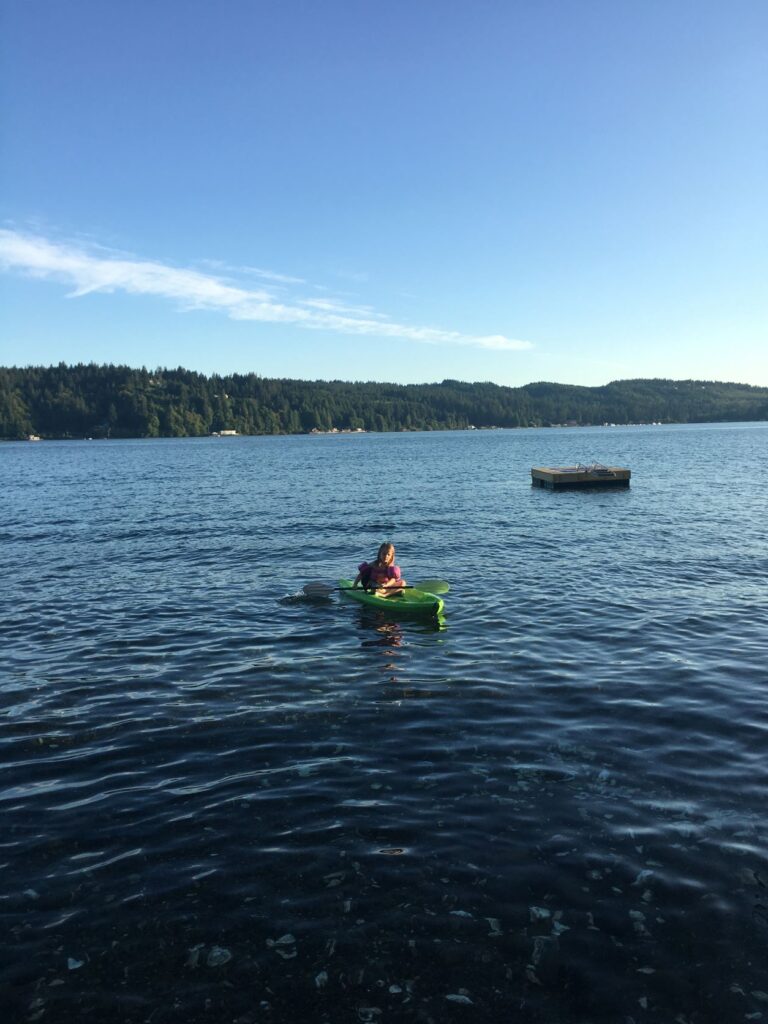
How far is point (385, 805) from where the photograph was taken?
9.90 metres

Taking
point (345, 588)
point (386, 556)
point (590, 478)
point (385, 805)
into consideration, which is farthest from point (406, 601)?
point (590, 478)

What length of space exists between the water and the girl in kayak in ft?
3.98

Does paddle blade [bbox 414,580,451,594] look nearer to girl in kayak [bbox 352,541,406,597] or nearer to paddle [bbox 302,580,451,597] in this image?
paddle [bbox 302,580,451,597]

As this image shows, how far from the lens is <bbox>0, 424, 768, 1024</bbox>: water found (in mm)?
6781

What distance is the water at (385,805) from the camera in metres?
6.78

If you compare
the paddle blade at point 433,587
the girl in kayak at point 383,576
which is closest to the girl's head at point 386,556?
the girl in kayak at point 383,576

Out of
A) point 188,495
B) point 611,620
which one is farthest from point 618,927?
point 188,495

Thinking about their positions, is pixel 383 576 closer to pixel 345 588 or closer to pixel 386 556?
pixel 386 556

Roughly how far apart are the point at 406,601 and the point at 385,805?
10.7m

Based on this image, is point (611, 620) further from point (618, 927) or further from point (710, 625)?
point (618, 927)

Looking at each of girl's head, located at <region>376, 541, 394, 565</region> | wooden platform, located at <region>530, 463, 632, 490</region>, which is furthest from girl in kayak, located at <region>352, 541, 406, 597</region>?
wooden platform, located at <region>530, 463, 632, 490</region>

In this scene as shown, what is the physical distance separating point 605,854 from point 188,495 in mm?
56043

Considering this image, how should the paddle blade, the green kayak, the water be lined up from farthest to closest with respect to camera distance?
1. the paddle blade
2. the green kayak
3. the water

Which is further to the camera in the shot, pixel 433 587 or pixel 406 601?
pixel 433 587
